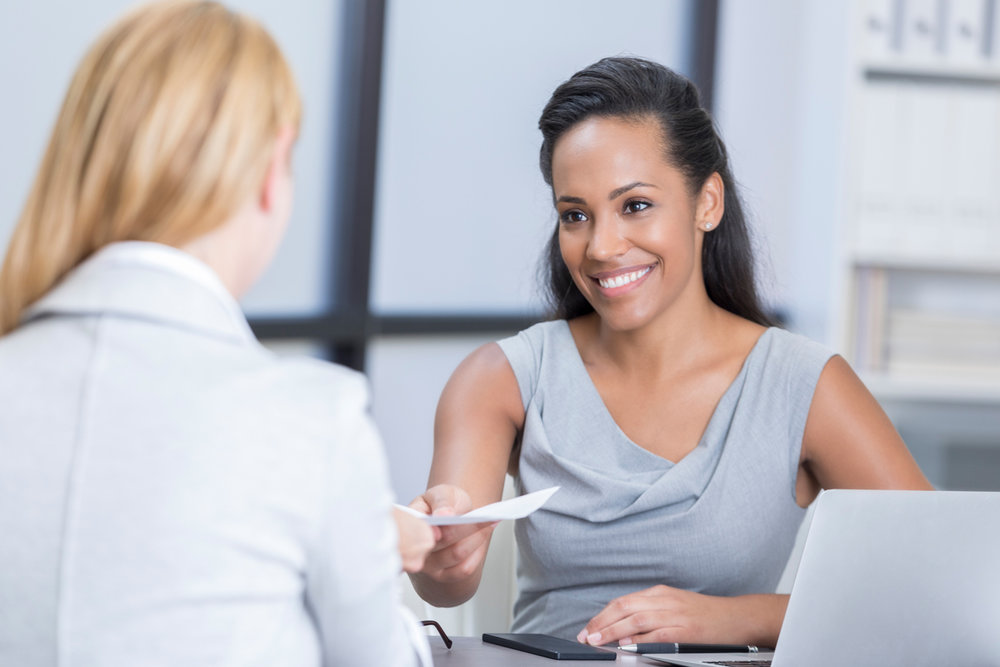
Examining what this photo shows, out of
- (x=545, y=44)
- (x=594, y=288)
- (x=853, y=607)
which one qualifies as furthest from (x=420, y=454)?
(x=853, y=607)

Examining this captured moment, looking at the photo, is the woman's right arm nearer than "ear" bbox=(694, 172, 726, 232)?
Yes

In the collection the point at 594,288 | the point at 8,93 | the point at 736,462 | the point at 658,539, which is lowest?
the point at 658,539

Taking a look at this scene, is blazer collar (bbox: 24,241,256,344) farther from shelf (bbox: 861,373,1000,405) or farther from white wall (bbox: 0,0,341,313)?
shelf (bbox: 861,373,1000,405)

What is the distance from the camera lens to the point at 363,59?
2799 mm

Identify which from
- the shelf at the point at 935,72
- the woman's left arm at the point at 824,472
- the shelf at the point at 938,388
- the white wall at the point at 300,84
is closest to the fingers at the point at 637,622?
the woman's left arm at the point at 824,472

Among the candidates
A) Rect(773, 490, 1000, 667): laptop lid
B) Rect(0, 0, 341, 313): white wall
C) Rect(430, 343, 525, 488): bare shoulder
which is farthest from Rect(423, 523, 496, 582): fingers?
Rect(0, 0, 341, 313): white wall

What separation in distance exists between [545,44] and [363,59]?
803 mm

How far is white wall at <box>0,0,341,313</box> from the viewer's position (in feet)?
6.95

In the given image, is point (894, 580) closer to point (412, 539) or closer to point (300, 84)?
point (412, 539)

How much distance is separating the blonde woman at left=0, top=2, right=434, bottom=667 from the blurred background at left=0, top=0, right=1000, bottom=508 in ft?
5.71

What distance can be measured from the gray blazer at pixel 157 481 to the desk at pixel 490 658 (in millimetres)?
393

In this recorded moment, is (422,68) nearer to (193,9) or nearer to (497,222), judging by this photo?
(497,222)

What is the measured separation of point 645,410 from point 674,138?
42 cm

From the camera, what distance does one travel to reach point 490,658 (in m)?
1.21
